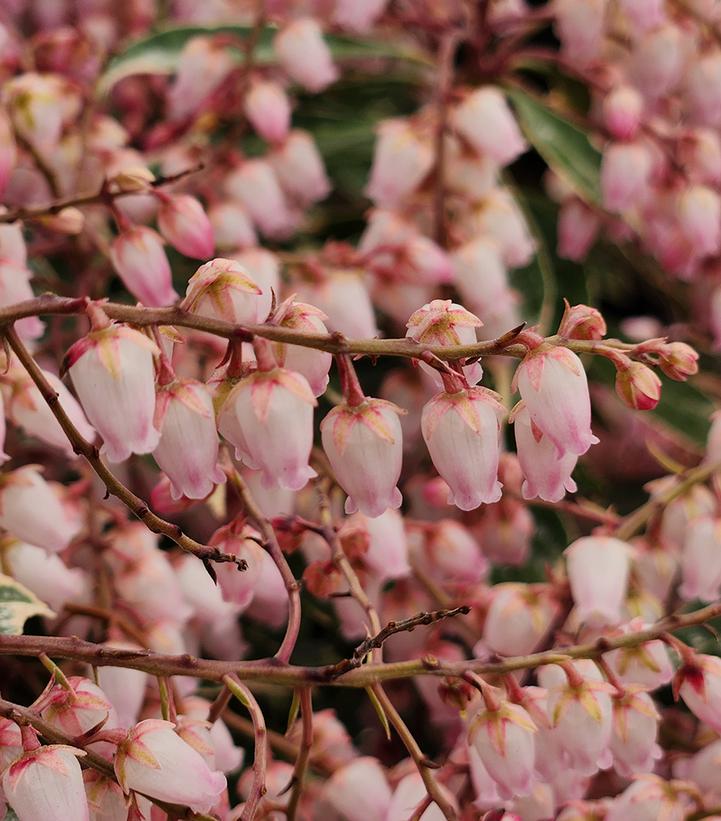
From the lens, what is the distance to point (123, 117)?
1.24 metres

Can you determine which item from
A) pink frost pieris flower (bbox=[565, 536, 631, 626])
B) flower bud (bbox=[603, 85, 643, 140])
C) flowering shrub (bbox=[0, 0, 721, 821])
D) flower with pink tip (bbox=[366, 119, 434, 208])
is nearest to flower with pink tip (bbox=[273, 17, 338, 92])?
flowering shrub (bbox=[0, 0, 721, 821])

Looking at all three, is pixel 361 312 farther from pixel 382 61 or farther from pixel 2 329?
pixel 382 61

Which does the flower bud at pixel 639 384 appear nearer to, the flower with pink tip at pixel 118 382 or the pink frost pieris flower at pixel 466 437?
the pink frost pieris flower at pixel 466 437

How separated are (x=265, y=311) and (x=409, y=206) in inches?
17.3

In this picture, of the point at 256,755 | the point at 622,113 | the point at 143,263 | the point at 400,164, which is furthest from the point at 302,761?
the point at 622,113

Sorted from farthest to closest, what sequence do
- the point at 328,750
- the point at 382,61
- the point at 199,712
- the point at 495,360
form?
the point at 382,61 < the point at 495,360 < the point at 328,750 < the point at 199,712

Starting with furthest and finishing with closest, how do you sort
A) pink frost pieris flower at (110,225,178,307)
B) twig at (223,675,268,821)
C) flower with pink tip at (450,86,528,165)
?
flower with pink tip at (450,86,528,165) < pink frost pieris flower at (110,225,178,307) < twig at (223,675,268,821)

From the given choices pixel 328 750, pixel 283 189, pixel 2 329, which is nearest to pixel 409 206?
pixel 283 189

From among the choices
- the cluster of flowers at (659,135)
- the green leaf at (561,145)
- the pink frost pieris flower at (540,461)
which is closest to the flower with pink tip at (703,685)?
the pink frost pieris flower at (540,461)

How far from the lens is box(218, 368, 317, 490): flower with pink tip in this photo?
0.52 metres

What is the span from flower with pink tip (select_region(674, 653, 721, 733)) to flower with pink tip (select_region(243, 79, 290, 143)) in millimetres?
564

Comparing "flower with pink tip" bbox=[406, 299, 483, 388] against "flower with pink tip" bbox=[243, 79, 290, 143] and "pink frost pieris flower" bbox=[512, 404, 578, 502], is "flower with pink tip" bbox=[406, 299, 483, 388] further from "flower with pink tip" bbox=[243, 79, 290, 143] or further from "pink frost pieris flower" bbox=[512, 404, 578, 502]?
"flower with pink tip" bbox=[243, 79, 290, 143]

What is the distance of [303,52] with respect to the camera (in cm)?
107

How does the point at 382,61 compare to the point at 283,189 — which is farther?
the point at 382,61
